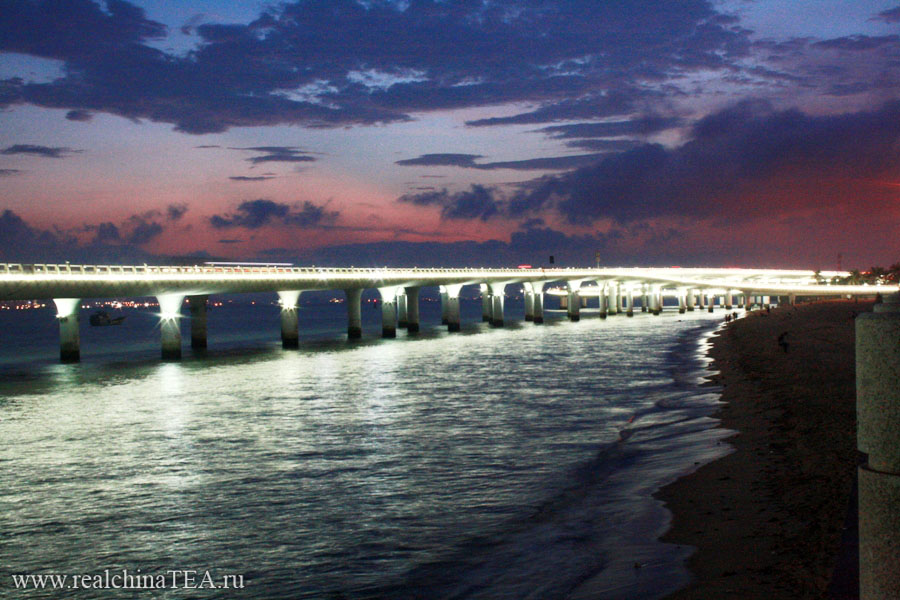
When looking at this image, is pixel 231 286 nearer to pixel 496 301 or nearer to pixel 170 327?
pixel 170 327

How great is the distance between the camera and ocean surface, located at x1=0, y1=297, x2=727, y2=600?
44.5 ft

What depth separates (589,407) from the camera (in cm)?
3622

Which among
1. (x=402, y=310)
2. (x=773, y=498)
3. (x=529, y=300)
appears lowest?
(x=773, y=498)

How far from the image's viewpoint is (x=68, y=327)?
263ft

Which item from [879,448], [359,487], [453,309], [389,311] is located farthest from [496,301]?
[879,448]

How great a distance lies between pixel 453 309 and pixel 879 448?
446 ft

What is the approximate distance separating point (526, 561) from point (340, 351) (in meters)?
77.3

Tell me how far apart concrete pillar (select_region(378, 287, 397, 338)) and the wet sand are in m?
87.9

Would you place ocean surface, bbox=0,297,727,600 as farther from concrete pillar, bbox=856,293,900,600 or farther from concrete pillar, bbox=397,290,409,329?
concrete pillar, bbox=397,290,409,329

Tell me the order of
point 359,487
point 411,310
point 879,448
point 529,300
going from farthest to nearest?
1. point 529,300
2. point 411,310
3. point 359,487
4. point 879,448

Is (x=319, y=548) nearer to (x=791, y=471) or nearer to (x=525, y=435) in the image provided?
(x=791, y=471)

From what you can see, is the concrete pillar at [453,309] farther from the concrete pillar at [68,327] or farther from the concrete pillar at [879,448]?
the concrete pillar at [879,448]

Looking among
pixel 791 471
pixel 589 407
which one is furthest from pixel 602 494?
pixel 589 407

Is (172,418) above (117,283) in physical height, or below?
below
